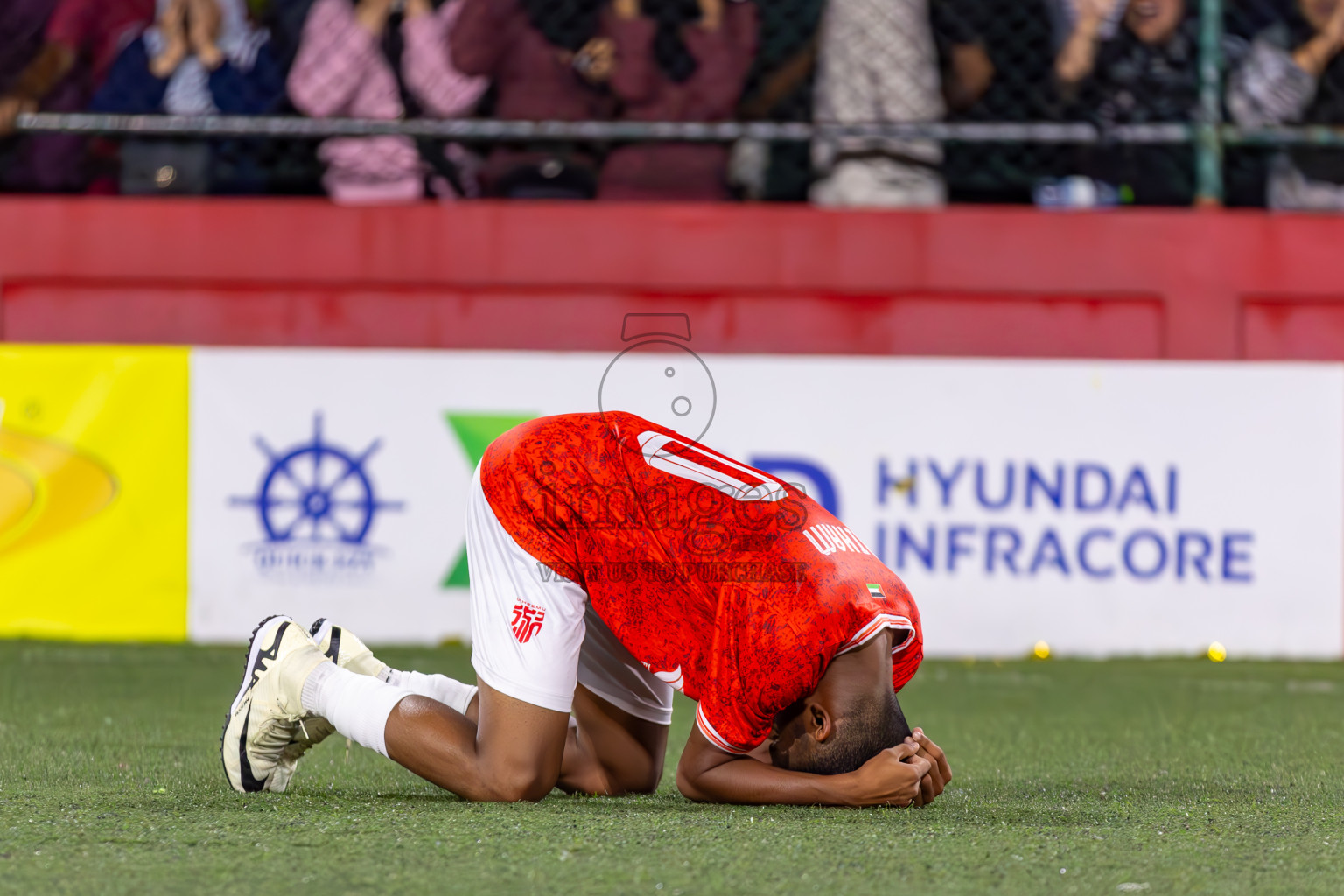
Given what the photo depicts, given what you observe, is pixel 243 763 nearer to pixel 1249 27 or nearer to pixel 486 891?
pixel 486 891

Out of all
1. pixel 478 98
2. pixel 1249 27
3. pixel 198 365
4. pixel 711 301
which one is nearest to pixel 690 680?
pixel 198 365

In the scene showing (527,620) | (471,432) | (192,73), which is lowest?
(527,620)

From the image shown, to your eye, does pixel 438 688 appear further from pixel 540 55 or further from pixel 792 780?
pixel 540 55

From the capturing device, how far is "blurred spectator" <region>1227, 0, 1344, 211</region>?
7395 millimetres

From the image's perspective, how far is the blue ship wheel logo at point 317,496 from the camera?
6.29 m

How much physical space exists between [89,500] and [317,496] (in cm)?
90

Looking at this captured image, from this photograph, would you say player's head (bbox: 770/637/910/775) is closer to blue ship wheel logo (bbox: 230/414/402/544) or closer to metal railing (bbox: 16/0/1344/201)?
blue ship wheel logo (bbox: 230/414/402/544)

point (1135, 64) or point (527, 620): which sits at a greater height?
point (1135, 64)

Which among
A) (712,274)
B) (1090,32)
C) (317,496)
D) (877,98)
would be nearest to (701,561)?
(317,496)

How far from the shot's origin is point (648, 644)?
325 cm

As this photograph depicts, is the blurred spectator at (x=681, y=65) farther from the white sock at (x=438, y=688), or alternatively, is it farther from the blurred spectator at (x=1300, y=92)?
the white sock at (x=438, y=688)

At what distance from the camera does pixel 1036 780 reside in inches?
148

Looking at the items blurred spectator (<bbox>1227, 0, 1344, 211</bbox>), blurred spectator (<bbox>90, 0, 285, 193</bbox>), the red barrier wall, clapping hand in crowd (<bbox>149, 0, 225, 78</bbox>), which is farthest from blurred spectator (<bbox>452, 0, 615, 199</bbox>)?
blurred spectator (<bbox>1227, 0, 1344, 211</bbox>)

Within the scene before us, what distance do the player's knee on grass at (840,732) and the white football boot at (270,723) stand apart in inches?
39.8
